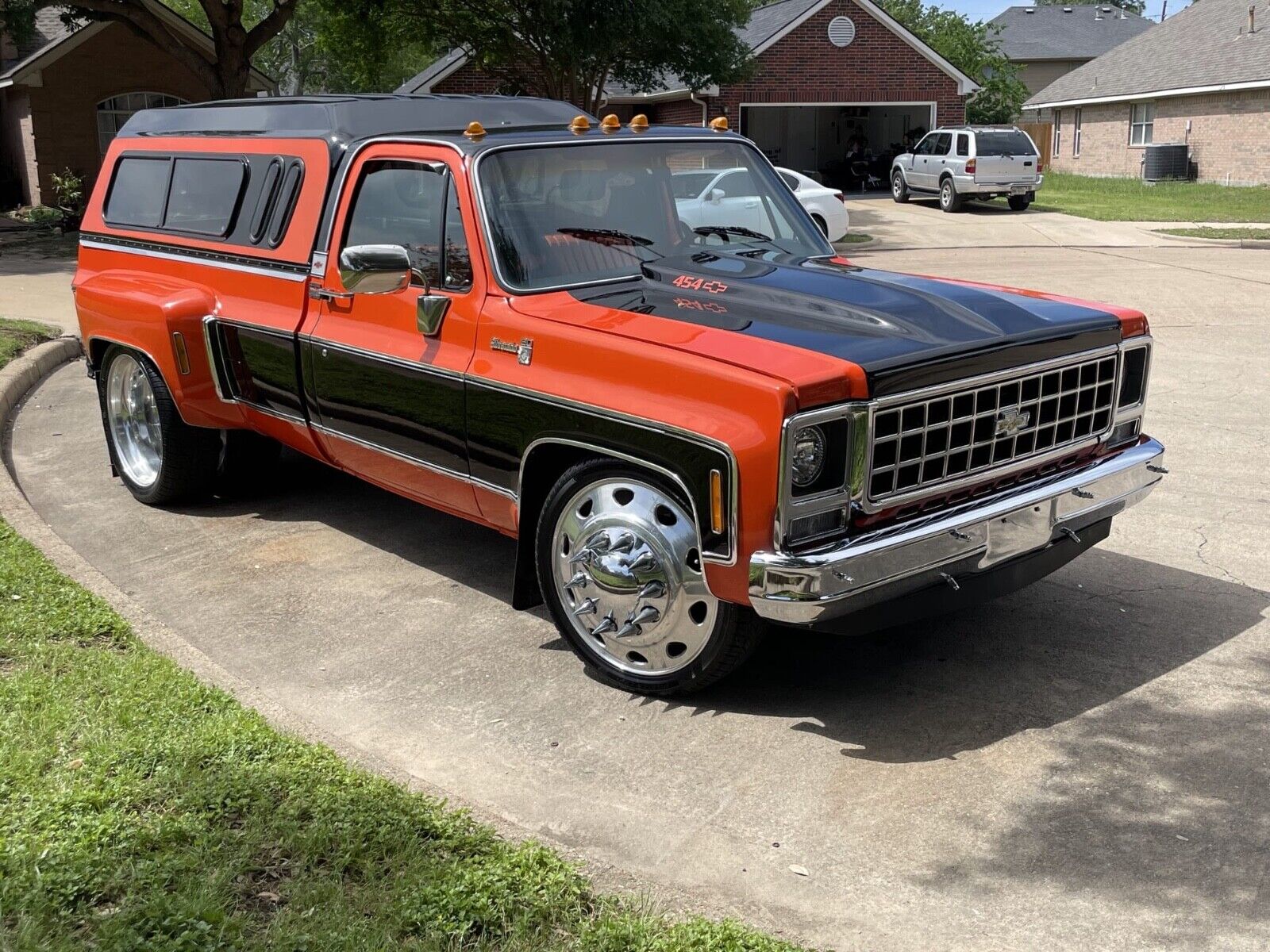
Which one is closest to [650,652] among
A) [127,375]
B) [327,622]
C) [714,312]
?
[714,312]

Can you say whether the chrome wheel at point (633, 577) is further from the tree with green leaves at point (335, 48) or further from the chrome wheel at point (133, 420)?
the tree with green leaves at point (335, 48)

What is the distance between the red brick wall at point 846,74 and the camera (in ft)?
116

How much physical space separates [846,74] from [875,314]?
33.3 metres

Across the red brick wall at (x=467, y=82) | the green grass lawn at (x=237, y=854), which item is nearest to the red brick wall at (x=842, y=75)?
the red brick wall at (x=467, y=82)

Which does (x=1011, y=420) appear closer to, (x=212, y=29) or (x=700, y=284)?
(x=700, y=284)

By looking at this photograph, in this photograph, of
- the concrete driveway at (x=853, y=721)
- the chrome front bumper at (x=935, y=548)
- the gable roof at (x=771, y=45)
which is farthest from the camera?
the gable roof at (x=771, y=45)

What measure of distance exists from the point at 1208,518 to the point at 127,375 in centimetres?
598

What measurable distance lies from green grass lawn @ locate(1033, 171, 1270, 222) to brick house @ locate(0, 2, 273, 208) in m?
19.9

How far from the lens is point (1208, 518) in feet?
22.4

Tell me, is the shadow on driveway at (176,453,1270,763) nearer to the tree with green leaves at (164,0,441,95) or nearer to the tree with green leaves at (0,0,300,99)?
the tree with green leaves at (0,0,300,99)

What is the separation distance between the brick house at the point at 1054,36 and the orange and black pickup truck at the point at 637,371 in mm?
62175

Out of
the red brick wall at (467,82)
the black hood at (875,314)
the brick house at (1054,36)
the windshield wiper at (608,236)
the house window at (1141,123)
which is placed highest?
the brick house at (1054,36)

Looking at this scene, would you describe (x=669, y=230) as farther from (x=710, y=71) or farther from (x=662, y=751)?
(x=710, y=71)

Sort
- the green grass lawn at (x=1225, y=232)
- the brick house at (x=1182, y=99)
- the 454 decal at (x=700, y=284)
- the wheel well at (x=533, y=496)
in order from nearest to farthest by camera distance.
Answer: the wheel well at (x=533, y=496) → the 454 decal at (x=700, y=284) → the green grass lawn at (x=1225, y=232) → the brick house at (x=1182, y=99)
